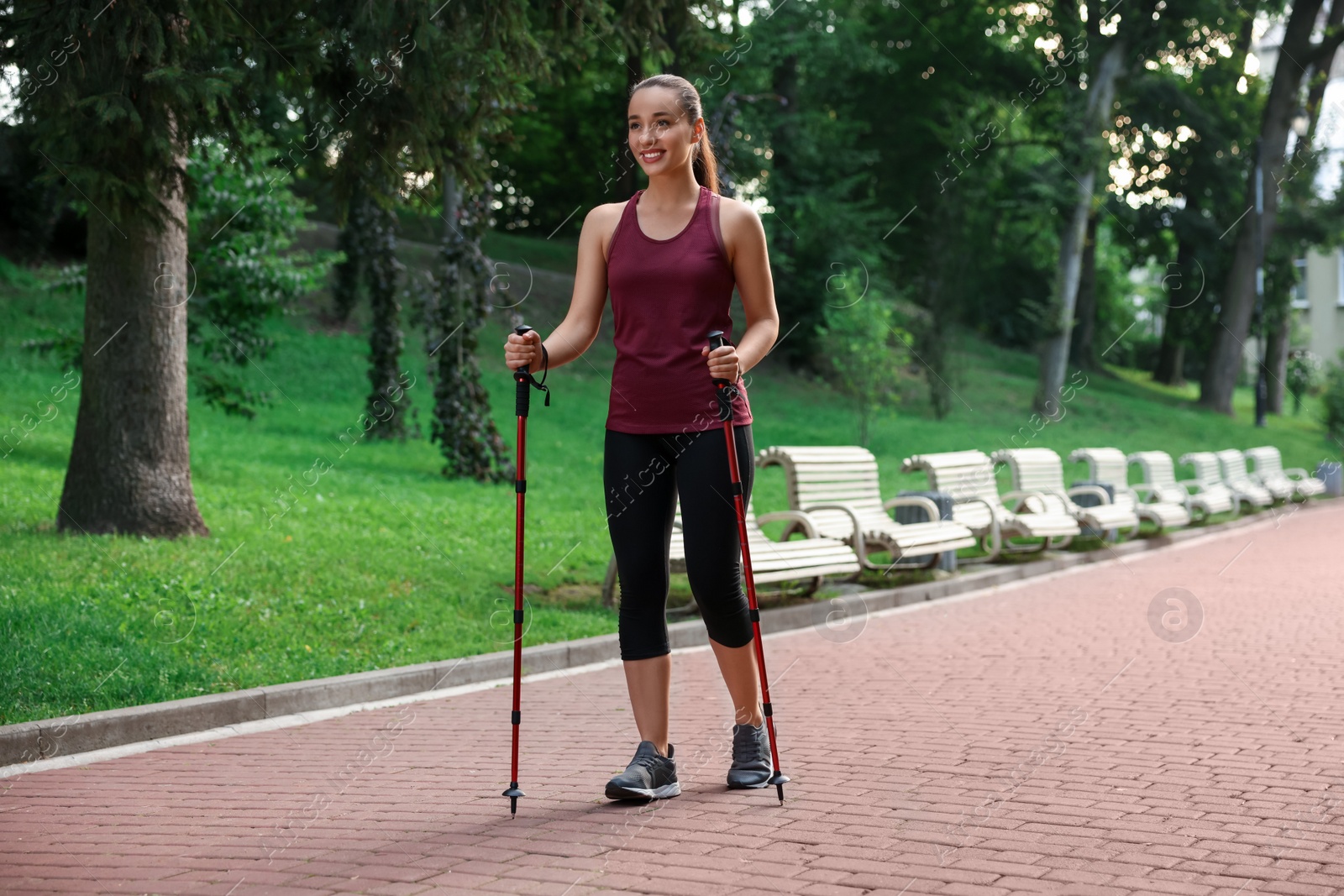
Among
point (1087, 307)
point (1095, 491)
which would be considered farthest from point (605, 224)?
point (1087, 307)

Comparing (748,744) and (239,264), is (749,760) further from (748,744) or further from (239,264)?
(239,264)

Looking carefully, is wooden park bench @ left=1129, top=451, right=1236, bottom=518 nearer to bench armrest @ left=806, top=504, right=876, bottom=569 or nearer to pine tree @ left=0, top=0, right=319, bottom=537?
Answer: bench armrest @ left=806, top=504, right=876, bottom=569

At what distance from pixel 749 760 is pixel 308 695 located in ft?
9.20

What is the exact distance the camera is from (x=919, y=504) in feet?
42.6

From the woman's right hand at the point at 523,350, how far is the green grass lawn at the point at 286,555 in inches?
115

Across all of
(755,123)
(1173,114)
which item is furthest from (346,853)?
(1173,114)

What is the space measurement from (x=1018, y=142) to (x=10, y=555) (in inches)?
1154

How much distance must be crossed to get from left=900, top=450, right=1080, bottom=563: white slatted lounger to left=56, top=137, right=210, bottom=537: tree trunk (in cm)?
651

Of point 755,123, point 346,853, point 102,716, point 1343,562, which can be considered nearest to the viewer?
point 346,853

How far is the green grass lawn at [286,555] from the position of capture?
708cm

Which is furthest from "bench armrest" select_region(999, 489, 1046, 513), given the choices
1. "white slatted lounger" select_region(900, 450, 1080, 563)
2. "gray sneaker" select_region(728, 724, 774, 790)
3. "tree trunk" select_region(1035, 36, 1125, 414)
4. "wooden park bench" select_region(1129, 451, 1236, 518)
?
"tree trunk" select_region(1035, 36, 1125, 414)

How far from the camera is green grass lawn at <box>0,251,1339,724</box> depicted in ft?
23.2

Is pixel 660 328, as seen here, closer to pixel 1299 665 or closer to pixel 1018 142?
pixel 1299 665

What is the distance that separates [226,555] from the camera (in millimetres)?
9461
